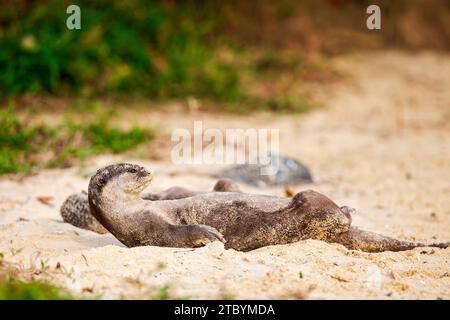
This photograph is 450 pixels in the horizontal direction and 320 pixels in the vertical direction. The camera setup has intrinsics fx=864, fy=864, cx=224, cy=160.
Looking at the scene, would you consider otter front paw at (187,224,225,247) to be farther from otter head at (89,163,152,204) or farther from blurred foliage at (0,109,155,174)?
blurred foliage at (0,109,155,174)

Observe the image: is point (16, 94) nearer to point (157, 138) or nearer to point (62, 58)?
point (62, 58)

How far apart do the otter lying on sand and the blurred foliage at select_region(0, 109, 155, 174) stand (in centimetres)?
261

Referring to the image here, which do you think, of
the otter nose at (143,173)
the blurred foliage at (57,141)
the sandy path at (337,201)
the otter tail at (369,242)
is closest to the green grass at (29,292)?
the sandy path at (337,201)

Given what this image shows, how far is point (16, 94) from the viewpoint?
8930 mm

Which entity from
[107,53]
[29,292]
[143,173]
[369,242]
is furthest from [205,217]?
[107,53]

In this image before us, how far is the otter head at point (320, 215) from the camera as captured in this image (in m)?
4.27

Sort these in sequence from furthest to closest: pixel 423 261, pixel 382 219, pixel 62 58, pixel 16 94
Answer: pixel 62 58 < pixel 16 94 < pixel 382 219 < pixel 423 261

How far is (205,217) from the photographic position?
4332mm

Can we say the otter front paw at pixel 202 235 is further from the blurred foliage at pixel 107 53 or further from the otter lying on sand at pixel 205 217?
the blurred foliage at pixel 107 53

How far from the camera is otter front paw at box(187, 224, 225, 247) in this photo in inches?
162

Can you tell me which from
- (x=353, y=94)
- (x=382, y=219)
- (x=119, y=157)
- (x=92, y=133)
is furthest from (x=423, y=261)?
(x=353, y=94)

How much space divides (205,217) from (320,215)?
57cm

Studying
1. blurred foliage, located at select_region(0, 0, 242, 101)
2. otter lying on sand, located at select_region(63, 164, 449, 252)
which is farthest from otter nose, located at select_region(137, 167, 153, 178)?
blurred foliage, located at select_region(0, 0, 242, 101)

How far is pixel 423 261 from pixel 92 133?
4.24 metres
